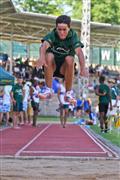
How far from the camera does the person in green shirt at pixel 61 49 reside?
22.2 feet

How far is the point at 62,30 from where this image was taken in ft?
22.2

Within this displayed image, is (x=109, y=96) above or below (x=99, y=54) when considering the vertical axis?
above

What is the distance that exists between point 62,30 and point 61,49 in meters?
0.30

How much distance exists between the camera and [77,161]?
12.9 meters

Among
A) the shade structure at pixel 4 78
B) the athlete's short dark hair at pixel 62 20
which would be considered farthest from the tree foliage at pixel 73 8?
the athlete's short dark hair at pixel 62 20

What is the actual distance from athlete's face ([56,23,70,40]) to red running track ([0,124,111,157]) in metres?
6.88

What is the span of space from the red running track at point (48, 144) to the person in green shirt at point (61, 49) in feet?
20.9

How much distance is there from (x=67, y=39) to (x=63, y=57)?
0.94 ft

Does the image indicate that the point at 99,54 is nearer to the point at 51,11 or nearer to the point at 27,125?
the point at 51,11

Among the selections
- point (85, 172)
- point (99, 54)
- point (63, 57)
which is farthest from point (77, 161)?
point (99, 54)

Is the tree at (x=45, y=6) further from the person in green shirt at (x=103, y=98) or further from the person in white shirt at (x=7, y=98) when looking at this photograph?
the person in green shirt at (x=103, y=98)

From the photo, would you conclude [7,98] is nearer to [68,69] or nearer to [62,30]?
[68,69]

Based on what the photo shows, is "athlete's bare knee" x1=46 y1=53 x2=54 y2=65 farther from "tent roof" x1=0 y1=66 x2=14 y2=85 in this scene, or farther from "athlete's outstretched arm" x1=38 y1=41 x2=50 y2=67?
"tent roof" x1=0 y1=66 x2=14 y2=85

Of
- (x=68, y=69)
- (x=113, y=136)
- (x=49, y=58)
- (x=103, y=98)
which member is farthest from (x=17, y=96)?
(x=49, y=58)
